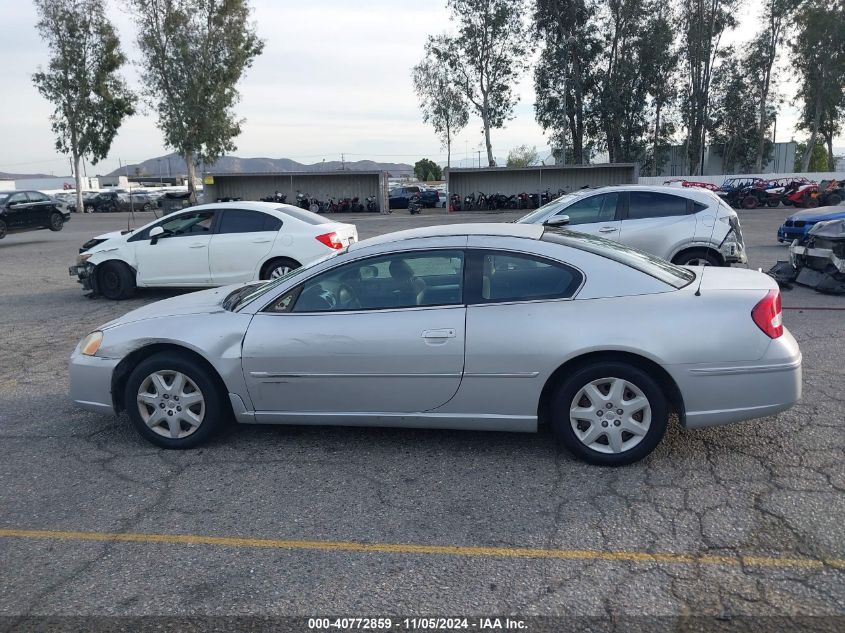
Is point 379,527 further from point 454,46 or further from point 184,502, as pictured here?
point 454,46

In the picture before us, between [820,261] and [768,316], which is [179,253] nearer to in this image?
[768,316]

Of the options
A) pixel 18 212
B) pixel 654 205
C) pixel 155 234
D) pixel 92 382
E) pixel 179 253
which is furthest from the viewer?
pixel 18 212

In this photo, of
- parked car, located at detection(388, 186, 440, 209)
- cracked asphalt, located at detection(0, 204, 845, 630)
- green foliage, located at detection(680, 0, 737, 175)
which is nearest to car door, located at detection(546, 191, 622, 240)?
cracked asphalt, located at detection(0, 204, 845, 630)

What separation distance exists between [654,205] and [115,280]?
319 inches

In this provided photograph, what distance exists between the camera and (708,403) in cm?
419

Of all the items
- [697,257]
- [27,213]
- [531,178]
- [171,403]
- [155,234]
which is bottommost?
[171,403]

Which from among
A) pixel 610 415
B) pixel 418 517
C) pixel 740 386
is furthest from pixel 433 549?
pixel 740 386

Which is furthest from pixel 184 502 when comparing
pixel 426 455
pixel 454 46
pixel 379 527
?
pixel 454 46

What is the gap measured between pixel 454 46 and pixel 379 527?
160ft

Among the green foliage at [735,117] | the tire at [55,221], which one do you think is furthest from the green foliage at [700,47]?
the tire at [55,221]

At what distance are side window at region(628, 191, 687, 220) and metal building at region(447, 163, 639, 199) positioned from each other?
28.8 metres

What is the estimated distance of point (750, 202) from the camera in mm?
37219

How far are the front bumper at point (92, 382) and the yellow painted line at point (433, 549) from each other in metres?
1.25

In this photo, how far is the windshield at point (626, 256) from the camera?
452 cm
